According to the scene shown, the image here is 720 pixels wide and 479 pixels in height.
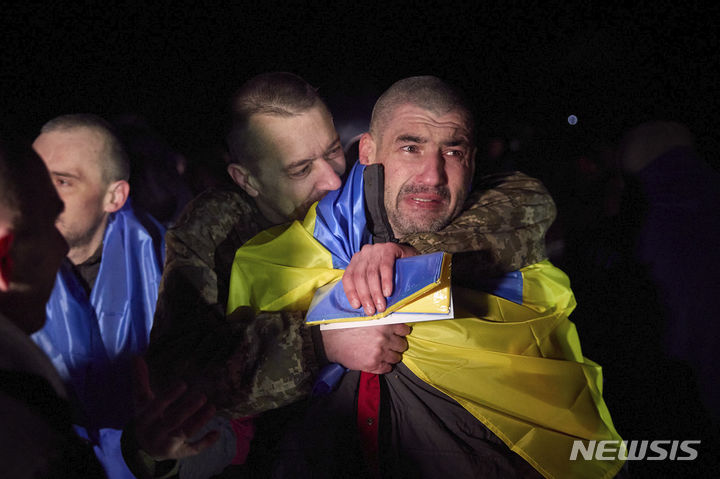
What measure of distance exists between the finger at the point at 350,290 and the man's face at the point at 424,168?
0.27m

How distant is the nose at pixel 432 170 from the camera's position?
1.02m

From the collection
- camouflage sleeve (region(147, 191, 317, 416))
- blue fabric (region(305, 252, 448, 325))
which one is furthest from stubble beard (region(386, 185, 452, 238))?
camouflage sleeve (region(147, 191, 317, 416))

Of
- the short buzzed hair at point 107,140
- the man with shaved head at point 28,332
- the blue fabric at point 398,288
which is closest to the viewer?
the man with shaved head at point 28,332

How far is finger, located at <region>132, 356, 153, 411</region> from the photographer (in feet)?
3.18

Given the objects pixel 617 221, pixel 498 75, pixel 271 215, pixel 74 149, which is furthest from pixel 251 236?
pixel 617 221

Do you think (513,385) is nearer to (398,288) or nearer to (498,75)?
(398,288)

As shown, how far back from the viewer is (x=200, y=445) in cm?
89

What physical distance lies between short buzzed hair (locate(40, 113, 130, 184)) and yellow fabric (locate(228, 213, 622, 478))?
370 mm

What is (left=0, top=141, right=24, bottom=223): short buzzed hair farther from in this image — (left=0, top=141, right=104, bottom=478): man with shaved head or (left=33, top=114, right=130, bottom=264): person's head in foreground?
(left=33, top=114, right=130, bottom=264): person's head in foreground

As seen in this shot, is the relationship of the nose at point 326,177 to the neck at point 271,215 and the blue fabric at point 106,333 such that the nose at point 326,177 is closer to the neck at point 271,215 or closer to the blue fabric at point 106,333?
the neck at point 271,215

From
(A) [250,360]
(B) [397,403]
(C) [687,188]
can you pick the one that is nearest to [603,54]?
(C) [687,188]

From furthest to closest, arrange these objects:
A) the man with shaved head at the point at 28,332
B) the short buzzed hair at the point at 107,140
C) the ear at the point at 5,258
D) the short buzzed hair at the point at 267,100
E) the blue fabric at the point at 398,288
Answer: the short buzzed hair at the point at 267,100 < the short buzzed hair at the point at 107,140 < the blue fabric at the point at 398,288 < the ear at the point at 5,258 < the man with shaved head at the point at 28,332

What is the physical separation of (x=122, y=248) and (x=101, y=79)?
0.43 meters

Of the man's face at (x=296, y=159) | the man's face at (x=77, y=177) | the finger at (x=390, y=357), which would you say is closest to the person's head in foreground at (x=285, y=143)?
the man's face at (x=296, y=159)
